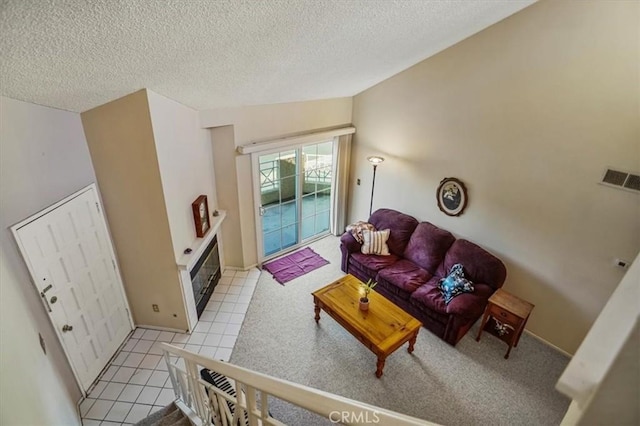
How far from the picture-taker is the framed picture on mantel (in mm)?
3784

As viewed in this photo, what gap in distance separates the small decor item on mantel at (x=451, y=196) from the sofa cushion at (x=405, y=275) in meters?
A: 0.87

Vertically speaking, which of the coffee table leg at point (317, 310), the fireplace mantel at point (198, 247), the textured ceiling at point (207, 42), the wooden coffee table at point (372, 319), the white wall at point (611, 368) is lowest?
the coffee table leg at point (317, 310)

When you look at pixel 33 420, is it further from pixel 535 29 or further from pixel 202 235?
pixel 535 29

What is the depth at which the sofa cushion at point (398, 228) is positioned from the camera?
15.4 ft

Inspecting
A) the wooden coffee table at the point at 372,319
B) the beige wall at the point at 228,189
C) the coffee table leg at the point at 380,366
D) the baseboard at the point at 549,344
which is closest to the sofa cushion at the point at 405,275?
the wooden coffee table at the point at 372,319

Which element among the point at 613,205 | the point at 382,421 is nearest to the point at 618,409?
the point at 382,421

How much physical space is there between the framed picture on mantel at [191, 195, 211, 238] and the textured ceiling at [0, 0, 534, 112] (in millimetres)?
1073

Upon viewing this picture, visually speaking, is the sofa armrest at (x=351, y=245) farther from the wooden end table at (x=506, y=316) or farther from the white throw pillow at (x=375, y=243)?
the wooden end table at (x=506, y=316)

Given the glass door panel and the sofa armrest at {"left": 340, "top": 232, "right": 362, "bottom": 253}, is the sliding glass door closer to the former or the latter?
the glass door panel

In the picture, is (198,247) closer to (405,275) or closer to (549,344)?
(405,275)

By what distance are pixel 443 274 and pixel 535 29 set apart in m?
2.80

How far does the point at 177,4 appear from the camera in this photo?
159 cm

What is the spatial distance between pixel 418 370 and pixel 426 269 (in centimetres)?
133

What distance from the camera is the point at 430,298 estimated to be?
3.83m
